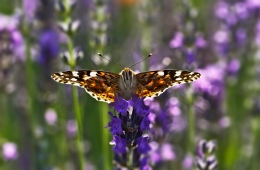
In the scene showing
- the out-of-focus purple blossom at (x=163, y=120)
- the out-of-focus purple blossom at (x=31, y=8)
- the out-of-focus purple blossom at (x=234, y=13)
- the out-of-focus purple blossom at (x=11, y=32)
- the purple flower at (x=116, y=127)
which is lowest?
the purple flower at (x=116, y=127)

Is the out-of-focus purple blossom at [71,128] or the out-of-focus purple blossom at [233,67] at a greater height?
the out-of-focus purple blossom at [233,67]

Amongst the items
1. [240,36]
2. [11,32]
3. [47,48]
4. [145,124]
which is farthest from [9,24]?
[145,124]

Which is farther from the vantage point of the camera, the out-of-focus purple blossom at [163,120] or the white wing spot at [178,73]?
the out-of-focus purple blossom at [163,120]

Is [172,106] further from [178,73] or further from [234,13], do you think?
[234,13]

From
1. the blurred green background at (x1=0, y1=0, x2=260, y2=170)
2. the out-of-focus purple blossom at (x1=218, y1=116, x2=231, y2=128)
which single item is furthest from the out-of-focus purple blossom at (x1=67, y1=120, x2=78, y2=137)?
the out-of-focus purple blossom at (x1=218, y1=116, x2=231, y2=128)

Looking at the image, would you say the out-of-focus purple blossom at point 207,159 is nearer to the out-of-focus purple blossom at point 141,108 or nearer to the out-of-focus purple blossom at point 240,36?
the out-of-focus purple blossom at point 141,108

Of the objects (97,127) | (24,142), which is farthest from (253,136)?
(24,142)

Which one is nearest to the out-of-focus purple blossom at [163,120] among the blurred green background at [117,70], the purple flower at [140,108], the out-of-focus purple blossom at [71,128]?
the blurred green background at [117,70]
